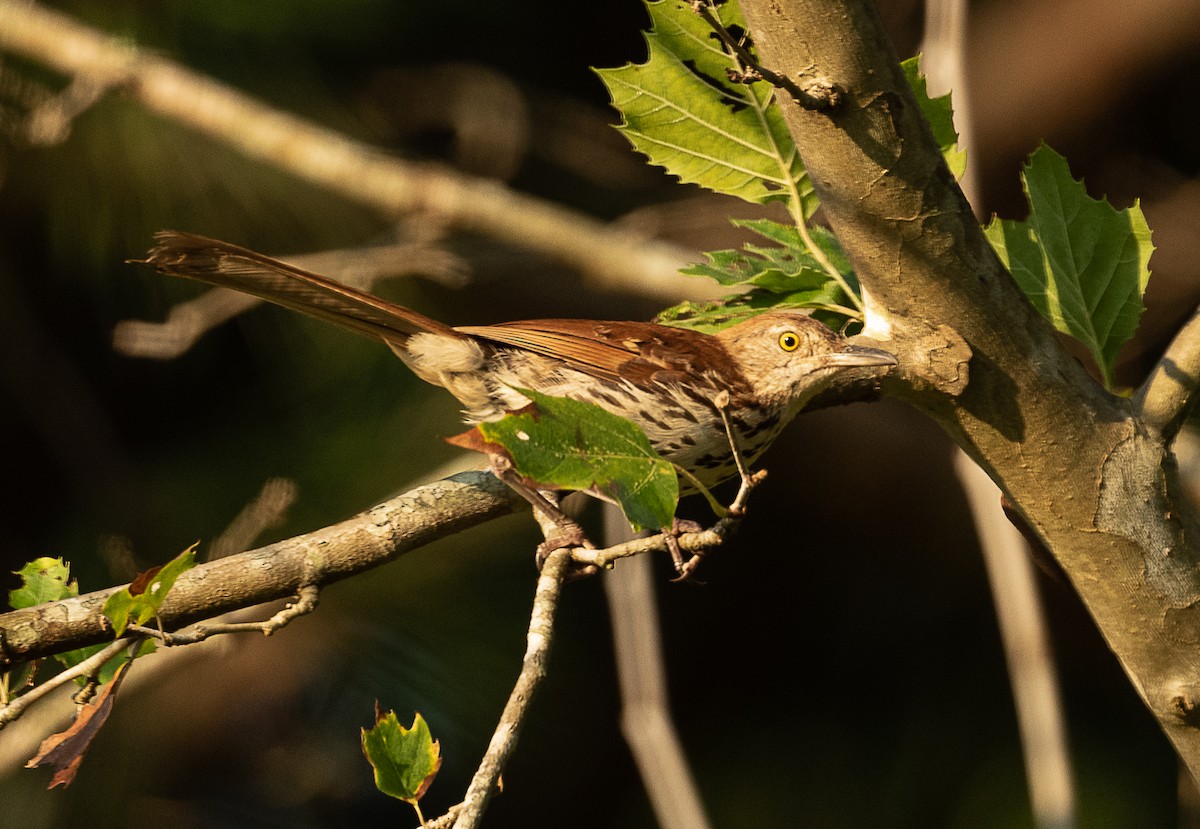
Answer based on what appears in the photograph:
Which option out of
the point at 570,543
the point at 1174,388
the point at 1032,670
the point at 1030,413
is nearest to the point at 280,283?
the point at 570,543

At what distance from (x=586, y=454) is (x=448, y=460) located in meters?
3.31

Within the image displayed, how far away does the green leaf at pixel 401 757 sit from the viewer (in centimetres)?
166

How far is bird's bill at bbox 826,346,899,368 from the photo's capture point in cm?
188

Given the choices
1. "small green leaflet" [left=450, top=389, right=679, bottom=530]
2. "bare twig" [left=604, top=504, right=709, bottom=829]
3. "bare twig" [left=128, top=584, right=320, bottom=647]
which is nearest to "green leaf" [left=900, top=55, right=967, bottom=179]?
"small green leaflet" [left=450, top=389, right=679, bottom=530]

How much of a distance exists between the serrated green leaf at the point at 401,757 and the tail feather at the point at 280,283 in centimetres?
103

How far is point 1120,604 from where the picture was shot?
6.12 ft

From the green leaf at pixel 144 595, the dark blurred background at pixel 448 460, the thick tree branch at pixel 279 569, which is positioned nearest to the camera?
the green leaf at pixel 144 595

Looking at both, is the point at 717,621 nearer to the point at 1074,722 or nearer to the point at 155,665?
the point at 1074,722

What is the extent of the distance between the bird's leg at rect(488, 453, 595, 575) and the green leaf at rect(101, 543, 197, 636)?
0.55 meters

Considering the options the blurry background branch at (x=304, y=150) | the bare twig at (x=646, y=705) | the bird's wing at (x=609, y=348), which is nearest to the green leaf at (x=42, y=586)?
the bird's wing at (x=609, y=348)

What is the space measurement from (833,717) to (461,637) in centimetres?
173

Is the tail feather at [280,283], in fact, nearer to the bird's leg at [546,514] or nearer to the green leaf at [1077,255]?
the bird's leg at [546,514]

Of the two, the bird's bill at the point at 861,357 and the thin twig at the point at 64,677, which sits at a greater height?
the bird's bill at the point at 861,357

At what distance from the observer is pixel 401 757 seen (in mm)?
1689
